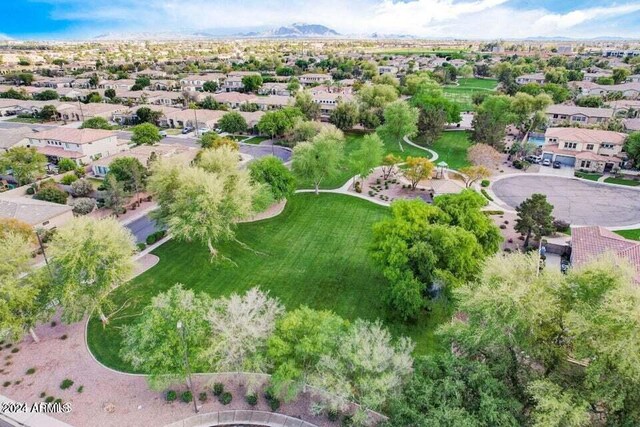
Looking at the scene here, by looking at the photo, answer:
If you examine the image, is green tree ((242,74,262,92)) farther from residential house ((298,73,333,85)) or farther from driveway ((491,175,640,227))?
driveway ((491,175,640,227))

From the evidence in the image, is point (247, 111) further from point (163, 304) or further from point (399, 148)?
point (163, 304)

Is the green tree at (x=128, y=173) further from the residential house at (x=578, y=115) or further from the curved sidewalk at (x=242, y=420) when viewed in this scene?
the residential house at (x=578, y=115)

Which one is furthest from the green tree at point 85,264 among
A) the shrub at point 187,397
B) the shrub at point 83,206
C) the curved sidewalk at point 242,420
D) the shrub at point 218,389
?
the shrub at point 83,206

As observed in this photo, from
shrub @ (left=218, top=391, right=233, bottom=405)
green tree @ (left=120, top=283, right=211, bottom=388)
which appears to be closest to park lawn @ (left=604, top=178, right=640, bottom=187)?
shrub @ (left=218, top=391, right=233, bottom=405)

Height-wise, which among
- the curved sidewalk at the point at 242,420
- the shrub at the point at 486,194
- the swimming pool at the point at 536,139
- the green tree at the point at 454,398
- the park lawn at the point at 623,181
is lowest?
the curved sidewalk at the point at 242,420

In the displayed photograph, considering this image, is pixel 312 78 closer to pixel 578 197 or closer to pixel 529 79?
pixel 529 79

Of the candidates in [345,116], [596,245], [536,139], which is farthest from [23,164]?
[536,139]
